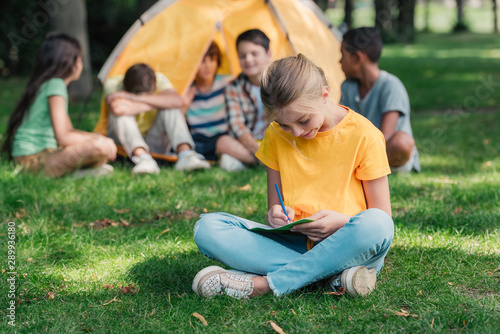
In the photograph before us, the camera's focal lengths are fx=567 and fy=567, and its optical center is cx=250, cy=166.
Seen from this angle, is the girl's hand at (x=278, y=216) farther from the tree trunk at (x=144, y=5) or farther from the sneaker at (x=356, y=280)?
the tree trunk at (x=144, y=5)

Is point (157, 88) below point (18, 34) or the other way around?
below

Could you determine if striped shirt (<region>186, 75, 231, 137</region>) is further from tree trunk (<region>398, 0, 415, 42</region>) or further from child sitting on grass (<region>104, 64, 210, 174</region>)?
tree trunk (<region>398, 0, 415, 42</region>)

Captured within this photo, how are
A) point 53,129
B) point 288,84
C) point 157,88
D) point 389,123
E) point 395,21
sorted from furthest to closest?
1. point 395,21
2. point 157,88
3. point 53,129
4. point 389,123
5. point 288,84

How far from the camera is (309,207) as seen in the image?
230cm

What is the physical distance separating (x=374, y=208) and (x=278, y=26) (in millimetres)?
3325

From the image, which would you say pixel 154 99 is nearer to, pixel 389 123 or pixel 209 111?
pixel 209 111

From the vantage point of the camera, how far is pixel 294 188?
7.70 ft

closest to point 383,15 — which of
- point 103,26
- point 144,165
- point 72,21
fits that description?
point 103,26

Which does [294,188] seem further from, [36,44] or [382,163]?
[36,44]

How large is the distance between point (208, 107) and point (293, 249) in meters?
2.78

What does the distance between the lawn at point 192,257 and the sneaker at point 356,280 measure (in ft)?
0.15

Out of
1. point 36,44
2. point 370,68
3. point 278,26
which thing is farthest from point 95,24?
point 370,68

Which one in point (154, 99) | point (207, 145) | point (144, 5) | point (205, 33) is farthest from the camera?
point (144, 5)

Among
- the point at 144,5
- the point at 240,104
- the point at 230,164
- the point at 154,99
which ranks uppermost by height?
the point at 144,5
